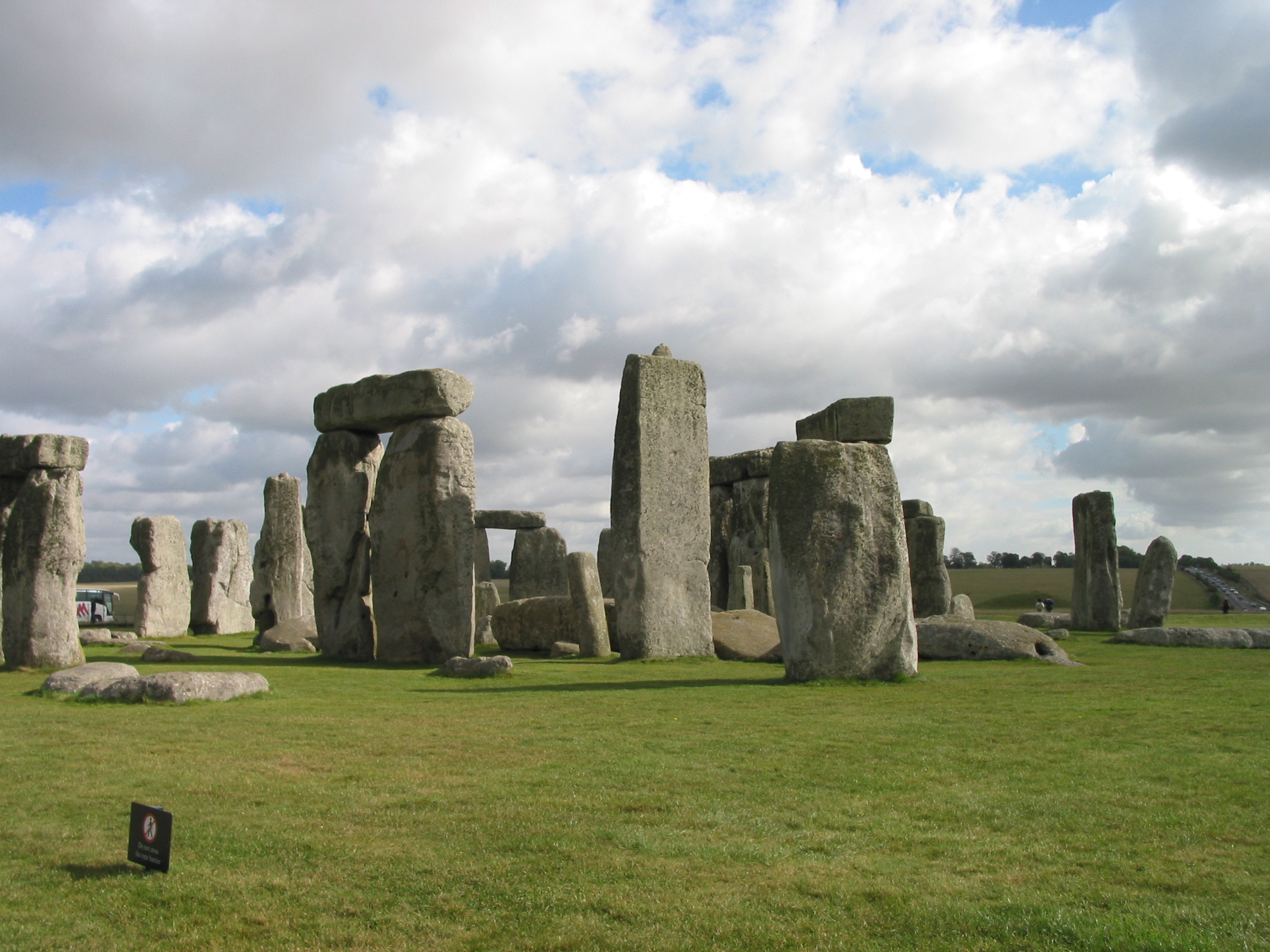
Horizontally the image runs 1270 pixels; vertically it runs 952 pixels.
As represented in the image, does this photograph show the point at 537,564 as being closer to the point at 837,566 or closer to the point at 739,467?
the point at 739,467

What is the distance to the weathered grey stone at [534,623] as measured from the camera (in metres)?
15.3

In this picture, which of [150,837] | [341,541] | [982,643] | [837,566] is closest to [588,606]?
[341,541]

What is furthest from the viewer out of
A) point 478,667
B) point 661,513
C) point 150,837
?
point 661,513

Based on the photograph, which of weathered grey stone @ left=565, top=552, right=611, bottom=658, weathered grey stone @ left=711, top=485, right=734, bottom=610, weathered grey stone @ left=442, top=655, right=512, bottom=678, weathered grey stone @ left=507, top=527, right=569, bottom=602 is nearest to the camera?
weathered grey stone @ left=442, top=655, right=512, bottom=678

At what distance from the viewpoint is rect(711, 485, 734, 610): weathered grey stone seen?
74.8ft

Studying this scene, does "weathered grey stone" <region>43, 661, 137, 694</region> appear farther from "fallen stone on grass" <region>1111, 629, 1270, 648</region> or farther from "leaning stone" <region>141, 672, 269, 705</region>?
"fallen stone on grass" <region>1111, 629, 1270, 648</region>

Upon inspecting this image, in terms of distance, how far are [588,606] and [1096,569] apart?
478 inches

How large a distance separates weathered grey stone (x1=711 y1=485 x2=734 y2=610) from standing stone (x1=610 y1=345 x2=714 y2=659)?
8822 millimetres

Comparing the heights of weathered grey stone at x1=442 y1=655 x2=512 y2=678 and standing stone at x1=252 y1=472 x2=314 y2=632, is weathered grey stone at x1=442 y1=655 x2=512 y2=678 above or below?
below

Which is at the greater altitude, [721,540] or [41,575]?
[721,540]

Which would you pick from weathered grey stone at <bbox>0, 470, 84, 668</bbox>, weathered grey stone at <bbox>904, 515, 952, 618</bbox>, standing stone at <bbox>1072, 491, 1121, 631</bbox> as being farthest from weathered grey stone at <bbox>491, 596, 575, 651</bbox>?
standing stone at <bbox>1072, 491, 1121, 631</bbox>

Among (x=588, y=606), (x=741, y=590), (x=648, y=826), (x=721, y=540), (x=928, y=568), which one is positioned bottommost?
(x=648, y=826)

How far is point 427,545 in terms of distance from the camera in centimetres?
1324

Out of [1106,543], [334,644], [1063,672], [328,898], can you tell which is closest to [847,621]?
[1063,672]
